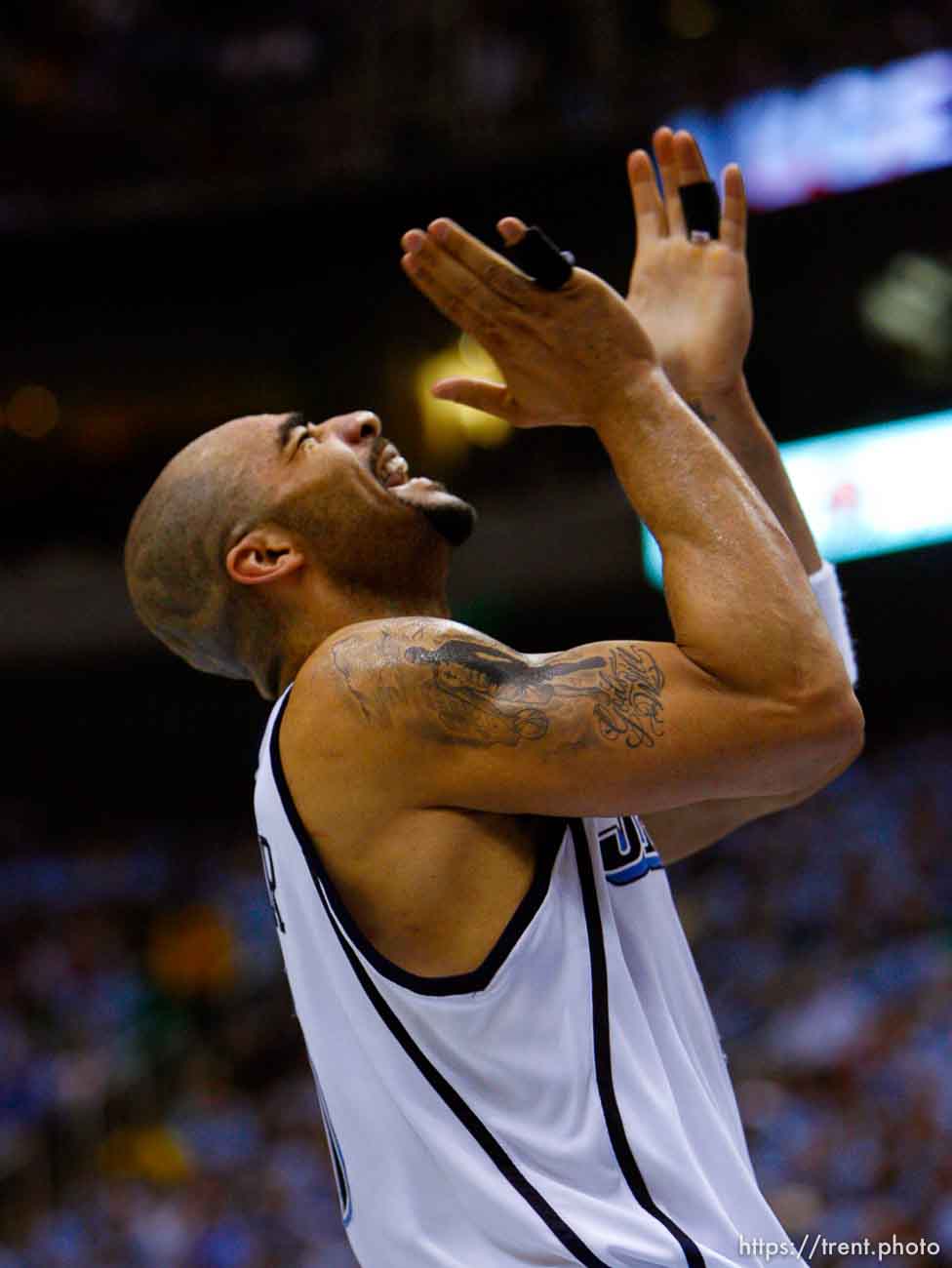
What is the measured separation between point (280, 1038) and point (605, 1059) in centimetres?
833

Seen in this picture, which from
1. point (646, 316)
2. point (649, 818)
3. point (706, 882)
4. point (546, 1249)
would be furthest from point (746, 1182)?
point (706, 882)

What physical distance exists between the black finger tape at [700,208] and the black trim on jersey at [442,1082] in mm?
1203

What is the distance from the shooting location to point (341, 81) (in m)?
11.0

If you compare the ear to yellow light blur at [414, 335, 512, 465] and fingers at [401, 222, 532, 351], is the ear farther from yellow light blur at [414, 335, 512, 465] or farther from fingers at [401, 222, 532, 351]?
yellow light blur at [414, 335, 512, 465]

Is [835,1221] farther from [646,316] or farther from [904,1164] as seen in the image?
[646,316]

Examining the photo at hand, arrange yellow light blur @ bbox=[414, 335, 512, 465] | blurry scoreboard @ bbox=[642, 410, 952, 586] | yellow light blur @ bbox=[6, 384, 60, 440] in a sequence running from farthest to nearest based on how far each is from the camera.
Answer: yellow light blur @ bbox=[6, 384, 60, 440] → yellow light blur @ bbox=[414, 335, 512, 465] → blurry scoreboard @ bbox=[642, 410, 952, 586]

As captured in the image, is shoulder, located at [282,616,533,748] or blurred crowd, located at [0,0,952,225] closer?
shoulder, located at [282,616,533,748]

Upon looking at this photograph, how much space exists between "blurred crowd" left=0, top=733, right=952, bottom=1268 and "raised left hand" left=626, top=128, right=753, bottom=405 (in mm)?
4865

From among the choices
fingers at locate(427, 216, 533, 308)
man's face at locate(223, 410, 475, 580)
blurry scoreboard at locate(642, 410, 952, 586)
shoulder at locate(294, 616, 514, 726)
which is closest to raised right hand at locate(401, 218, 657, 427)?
fingers at locate(427, 216, 533, 308)

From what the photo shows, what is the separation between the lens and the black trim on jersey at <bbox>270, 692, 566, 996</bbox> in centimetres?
196

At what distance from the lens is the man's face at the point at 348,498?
2365 mm

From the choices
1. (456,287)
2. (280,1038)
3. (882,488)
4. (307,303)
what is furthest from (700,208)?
(307,303)

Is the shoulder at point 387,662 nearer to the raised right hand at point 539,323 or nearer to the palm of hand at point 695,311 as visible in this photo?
the raised right hand at point 539,323

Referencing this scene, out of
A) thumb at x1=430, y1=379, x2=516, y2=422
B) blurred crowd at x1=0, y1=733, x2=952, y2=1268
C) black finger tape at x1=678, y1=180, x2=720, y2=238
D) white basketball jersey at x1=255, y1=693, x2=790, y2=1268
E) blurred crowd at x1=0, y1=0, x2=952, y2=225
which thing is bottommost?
blurred crowd at x1=0, y1=733, x2=952, y2=1268
